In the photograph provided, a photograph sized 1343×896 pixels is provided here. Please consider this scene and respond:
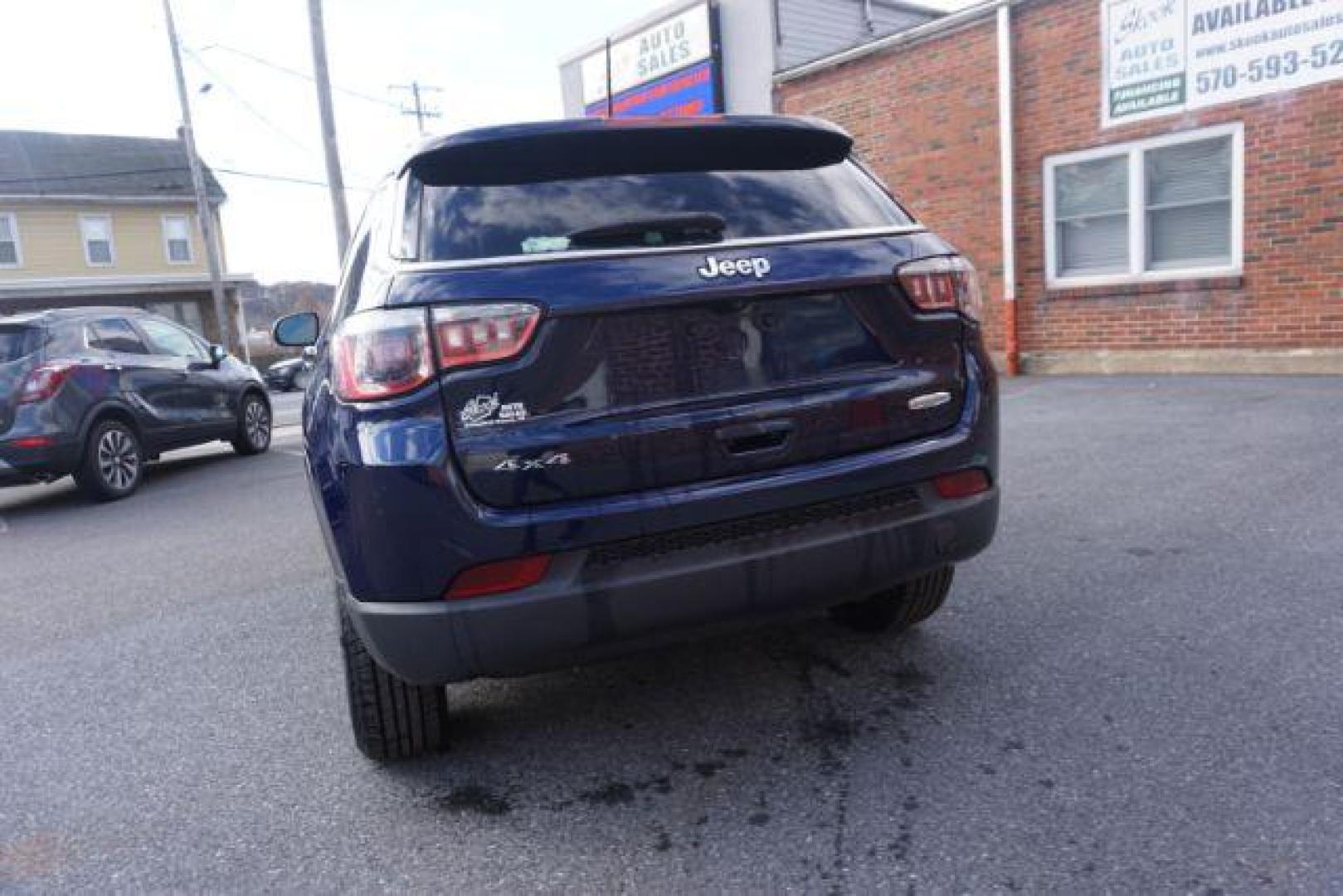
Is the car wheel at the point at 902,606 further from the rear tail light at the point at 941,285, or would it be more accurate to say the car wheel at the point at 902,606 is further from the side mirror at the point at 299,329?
the side mirror at the point at 299,329

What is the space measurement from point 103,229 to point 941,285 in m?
32.7

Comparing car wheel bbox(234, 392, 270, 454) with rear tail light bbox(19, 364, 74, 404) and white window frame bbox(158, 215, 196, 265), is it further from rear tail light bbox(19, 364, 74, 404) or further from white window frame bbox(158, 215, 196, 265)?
white window frame bbox(158, 215, 196, 265)

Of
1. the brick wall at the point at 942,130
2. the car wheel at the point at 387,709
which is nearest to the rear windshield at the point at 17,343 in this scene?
the car wheel at the point at 387,709

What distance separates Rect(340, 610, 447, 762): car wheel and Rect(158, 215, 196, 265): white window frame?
3209cm

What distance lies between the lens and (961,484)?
2662 mm

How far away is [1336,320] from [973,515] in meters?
7.89

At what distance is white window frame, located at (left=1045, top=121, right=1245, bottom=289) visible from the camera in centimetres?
899

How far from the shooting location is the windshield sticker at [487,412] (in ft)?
7.16

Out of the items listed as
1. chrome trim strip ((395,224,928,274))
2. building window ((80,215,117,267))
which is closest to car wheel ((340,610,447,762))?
chrome trim strip ((395,224,928,274))

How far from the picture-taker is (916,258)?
2.66m

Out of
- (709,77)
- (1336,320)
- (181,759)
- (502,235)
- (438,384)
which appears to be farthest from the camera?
(709,77)

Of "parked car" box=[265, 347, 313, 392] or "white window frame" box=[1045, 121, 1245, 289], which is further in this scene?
"parked car" box=[265, 347, 313, 392]

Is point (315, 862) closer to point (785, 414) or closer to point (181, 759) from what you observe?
point (181, 759)

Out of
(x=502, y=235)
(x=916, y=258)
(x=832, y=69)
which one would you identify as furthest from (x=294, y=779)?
(x=832, y=69)
